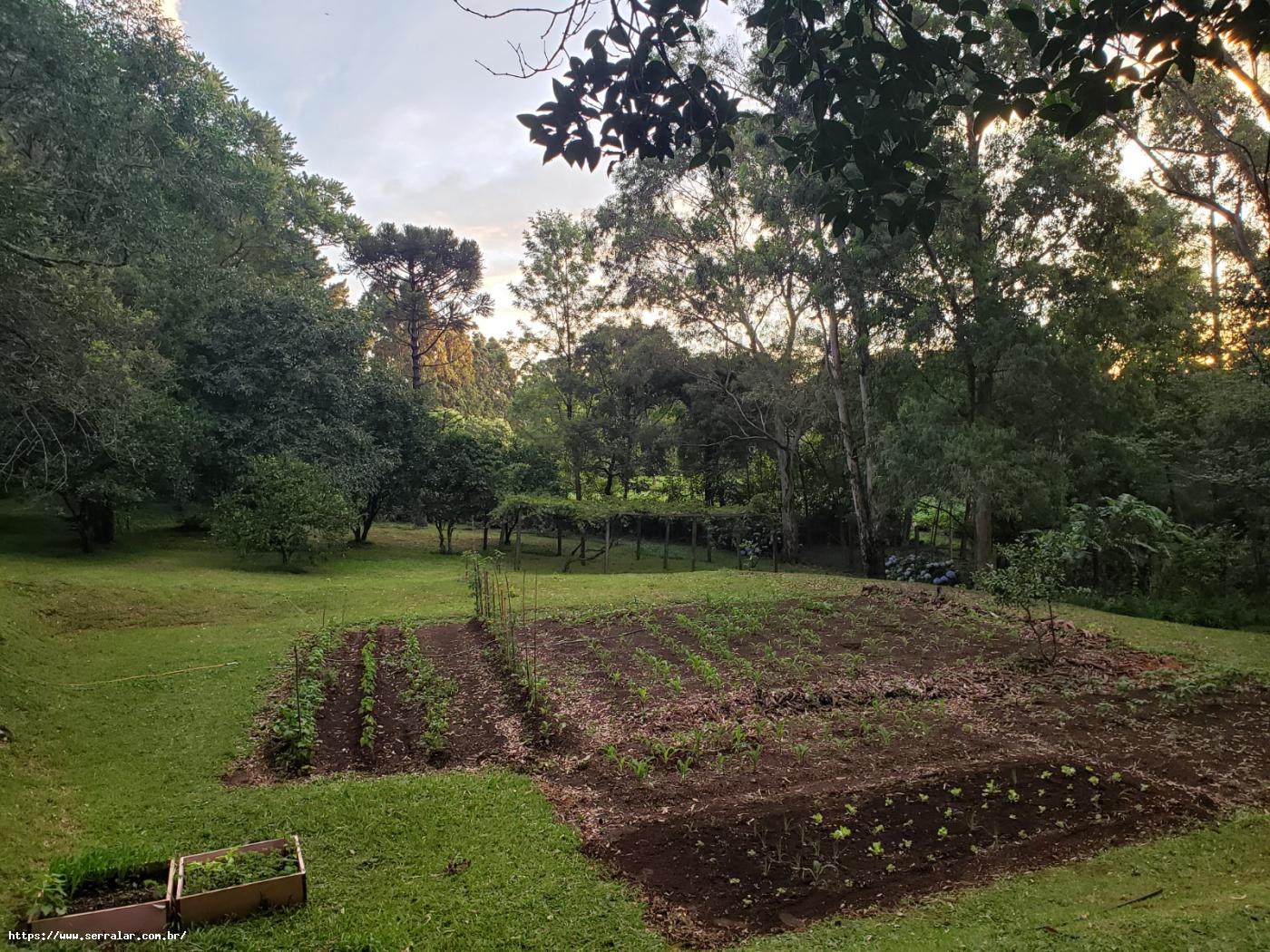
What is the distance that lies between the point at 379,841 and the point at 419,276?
29579 millimetres

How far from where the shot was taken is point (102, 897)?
3.25 meters

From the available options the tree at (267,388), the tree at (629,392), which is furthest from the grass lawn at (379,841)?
the tree at (629,392)

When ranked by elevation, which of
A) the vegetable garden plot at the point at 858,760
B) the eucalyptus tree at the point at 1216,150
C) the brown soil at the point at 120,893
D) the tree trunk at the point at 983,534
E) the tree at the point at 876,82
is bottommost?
the vegetable garden plot at the point at 858,760

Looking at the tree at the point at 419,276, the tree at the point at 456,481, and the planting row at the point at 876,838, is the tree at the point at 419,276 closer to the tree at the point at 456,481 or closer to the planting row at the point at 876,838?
the tree at the point at 456,481

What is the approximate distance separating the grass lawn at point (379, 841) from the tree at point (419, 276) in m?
23.7

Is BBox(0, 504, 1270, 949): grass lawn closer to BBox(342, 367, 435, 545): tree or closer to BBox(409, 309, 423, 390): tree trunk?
BBox(342, 367, 435, 545): tree

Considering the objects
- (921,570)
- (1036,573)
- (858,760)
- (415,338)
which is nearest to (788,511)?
(921,570)

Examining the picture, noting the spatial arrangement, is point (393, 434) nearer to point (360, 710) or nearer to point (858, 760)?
point (360, 710)

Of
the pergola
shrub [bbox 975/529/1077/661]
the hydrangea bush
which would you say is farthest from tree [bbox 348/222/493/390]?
shrub [bbox 975/529/1077/661]

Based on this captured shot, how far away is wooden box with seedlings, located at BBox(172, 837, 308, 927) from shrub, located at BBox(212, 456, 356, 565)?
12298mm

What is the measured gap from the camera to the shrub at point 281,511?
14.6 metres

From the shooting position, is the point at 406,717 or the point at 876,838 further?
the point at 406,717

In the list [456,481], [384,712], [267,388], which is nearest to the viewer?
[384,712]

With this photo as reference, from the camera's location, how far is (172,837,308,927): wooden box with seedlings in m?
3.18
